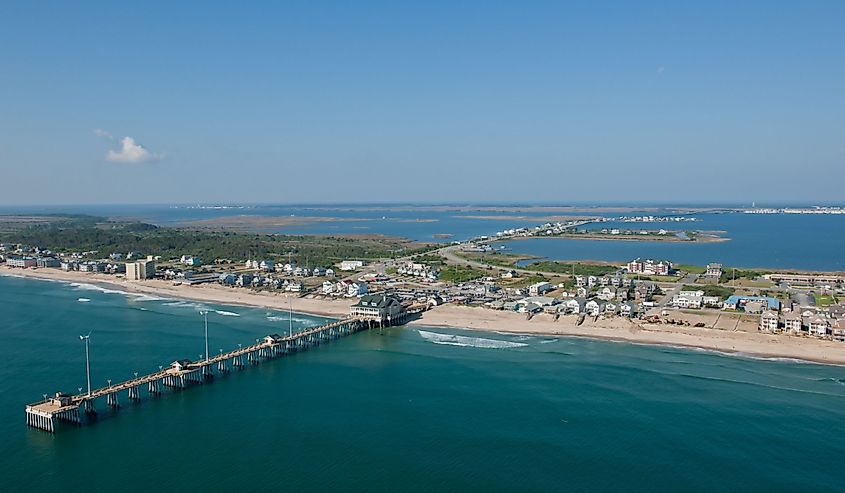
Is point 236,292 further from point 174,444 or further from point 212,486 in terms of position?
point 212,486

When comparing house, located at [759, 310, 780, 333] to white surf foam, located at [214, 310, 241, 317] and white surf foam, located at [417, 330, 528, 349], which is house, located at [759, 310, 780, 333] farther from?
white surf foam, located at [214, 310, 241, 317]

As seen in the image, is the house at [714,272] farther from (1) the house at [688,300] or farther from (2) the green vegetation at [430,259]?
(2) the green vegetation at [430,259]

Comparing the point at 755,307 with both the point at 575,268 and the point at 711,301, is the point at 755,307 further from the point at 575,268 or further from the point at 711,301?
the point at 575,268

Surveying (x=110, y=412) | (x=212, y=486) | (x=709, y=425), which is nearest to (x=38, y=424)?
(x=110, y=412)

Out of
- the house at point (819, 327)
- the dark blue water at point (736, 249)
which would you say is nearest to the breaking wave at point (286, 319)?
the house at point (819, 327)

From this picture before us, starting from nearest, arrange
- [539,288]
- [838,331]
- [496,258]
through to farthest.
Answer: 1. [838,331]
2. [539,288]
3. [496,258]

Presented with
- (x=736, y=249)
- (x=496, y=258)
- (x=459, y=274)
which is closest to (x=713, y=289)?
(x=459, y=274)
